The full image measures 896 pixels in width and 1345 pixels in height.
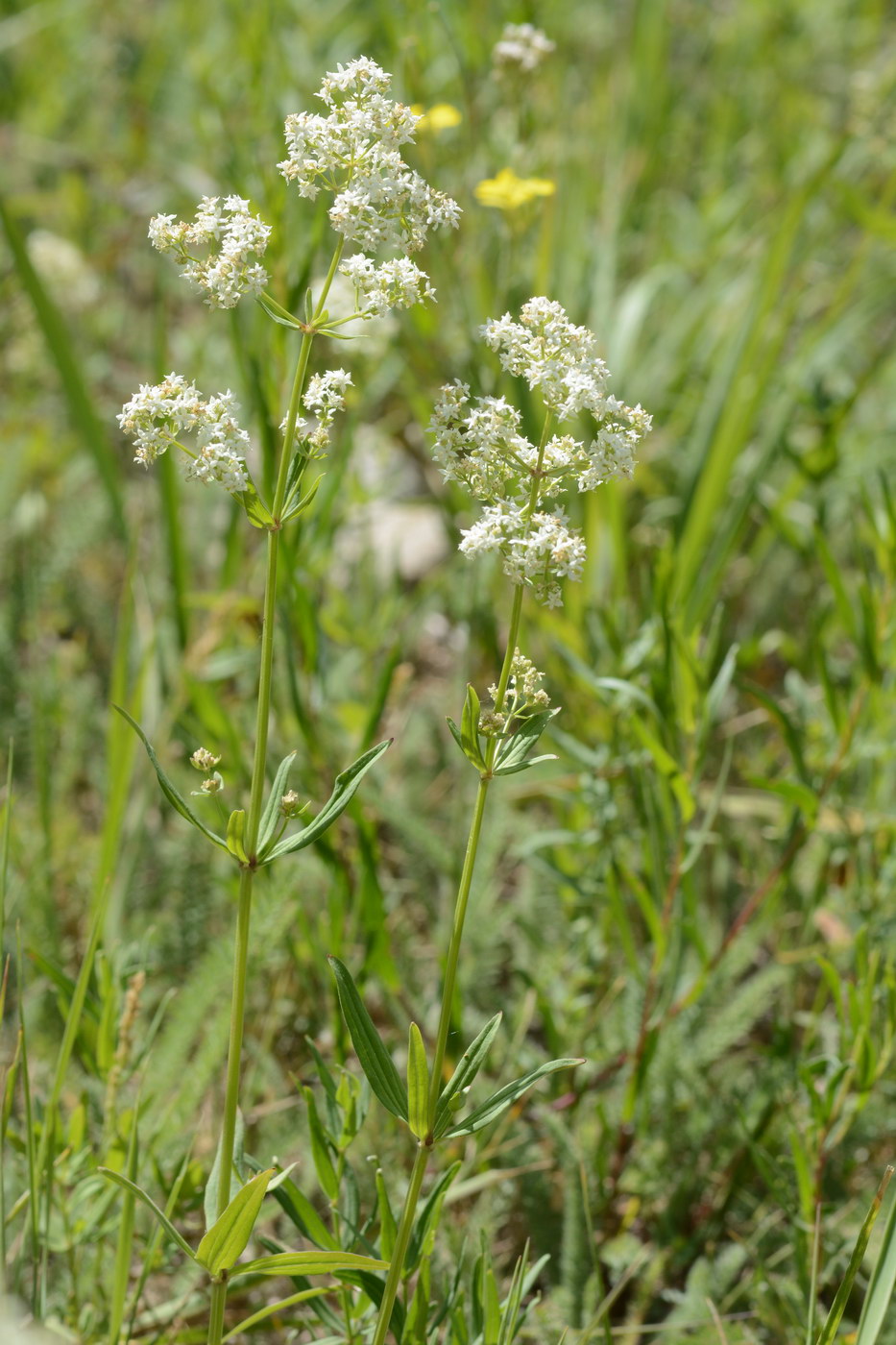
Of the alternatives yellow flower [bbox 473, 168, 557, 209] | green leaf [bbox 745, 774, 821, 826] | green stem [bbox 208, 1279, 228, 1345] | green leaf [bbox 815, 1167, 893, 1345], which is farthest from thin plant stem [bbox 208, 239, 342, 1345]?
yellow flower [bbox 473, 168, 557, 209]

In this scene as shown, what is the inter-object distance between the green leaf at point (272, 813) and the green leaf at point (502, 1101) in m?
0.37

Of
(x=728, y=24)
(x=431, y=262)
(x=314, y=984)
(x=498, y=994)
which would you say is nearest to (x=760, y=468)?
(x=431, y=262)

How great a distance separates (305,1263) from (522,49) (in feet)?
8.25

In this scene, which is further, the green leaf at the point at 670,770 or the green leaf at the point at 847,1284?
the green leaf at the point at 670,770

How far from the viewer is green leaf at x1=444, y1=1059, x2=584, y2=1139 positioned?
124cm

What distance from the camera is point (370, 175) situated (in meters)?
1.22

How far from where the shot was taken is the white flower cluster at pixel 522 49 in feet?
8.71

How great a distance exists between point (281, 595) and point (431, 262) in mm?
1663

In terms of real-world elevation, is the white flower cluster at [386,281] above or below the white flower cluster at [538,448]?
above

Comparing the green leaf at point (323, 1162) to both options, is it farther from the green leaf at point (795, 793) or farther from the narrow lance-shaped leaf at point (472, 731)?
the green leaf at point (795, 793)

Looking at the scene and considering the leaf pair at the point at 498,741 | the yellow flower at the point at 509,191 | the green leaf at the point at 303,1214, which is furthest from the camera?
the yellow flower at the point at 509,191

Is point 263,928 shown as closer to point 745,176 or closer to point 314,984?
point 314,984

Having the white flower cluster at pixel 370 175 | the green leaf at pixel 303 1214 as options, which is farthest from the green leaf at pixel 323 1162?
the white flower cluster at pixel 370 175

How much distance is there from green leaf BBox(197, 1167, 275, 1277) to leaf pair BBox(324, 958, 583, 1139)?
153 millimetres
